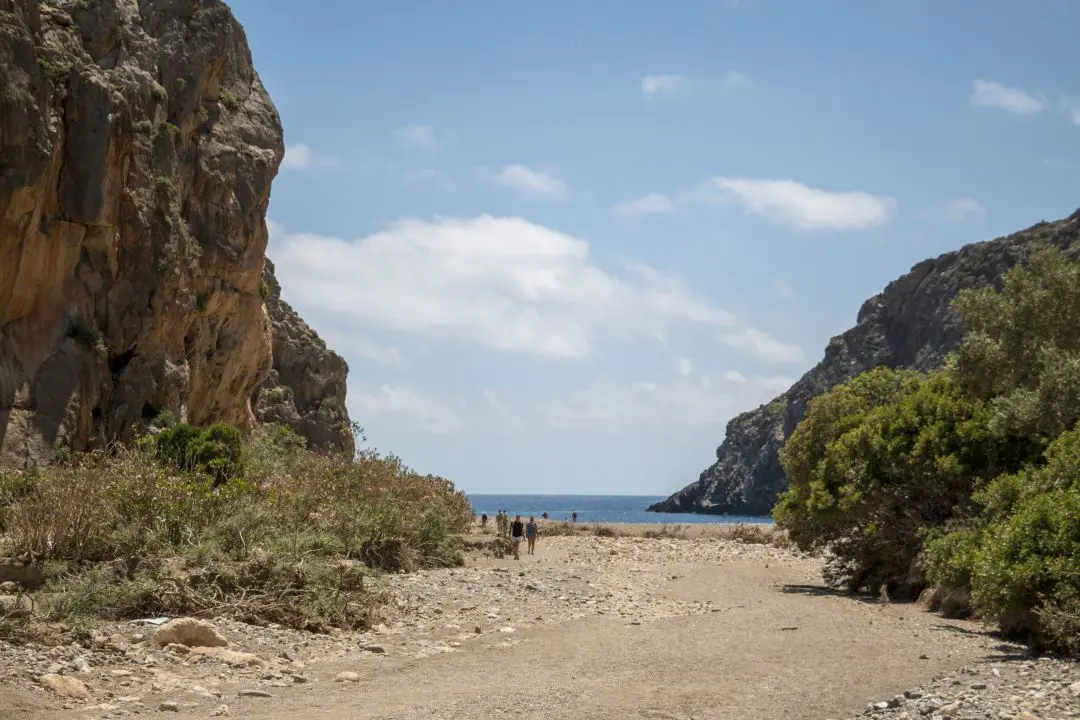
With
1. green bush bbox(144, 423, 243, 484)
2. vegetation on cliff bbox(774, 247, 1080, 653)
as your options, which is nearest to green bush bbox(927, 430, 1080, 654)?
vegetation on cliff bbox(774, 247, 1080, 653)

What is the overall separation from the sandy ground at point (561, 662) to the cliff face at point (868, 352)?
3395 inches

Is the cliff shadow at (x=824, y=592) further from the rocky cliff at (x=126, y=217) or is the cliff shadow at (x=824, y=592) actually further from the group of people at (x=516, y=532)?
the rocky cliff at (x=126, y=217)

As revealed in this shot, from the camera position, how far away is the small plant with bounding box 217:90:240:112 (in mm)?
48781

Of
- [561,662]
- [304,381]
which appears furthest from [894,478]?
[304,381]

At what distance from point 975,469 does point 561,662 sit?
1200 cm

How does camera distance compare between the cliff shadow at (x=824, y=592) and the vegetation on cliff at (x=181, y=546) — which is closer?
the vegetation on cliff at (x=181, y=546)

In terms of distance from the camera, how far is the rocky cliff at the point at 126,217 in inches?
1383

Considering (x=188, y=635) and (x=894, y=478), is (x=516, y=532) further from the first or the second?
(x=188, y=635)

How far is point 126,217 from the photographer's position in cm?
3981

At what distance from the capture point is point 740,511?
161125mm

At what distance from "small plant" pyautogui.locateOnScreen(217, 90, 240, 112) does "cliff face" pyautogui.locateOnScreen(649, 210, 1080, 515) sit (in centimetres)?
6928

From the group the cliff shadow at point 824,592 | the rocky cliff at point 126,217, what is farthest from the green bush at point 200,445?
the cliff shadow at point 824,592

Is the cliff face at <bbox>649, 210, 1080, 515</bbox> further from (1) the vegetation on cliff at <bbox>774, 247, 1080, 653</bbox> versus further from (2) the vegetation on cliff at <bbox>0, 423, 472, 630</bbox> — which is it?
(2) the vegetation on cliff at <bbox>0, 423, 472, 630</bbox>

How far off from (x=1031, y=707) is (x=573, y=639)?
7.50 m
